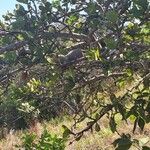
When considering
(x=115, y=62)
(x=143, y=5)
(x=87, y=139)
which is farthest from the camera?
(x=87, y=139)

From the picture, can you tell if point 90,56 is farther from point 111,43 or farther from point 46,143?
point 46,143

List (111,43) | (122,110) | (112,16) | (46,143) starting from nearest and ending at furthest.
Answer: (122,110)
(112,16)
(111,43)
(46,143)

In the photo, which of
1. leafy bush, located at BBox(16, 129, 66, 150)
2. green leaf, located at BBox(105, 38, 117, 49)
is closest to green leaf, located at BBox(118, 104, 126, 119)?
green leaf, located at BBox(105, 38, 117, 49)

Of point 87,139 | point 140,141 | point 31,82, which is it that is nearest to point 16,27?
point 31,82

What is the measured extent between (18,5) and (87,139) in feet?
22.0

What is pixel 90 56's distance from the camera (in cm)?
240

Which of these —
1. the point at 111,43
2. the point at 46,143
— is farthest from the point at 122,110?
the point at 46,143

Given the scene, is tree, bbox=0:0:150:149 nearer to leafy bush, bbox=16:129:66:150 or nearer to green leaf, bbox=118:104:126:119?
green leaf, bbox=118:104:126:119

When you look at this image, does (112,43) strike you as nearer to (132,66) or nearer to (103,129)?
(132,66)

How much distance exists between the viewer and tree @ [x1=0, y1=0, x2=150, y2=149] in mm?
2254

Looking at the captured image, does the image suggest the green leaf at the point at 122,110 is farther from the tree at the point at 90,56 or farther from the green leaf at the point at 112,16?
the green leaf at the point at 112,16

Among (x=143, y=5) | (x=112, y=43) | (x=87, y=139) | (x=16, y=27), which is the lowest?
(x=87, y=139)

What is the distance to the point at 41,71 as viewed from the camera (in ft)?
9.97

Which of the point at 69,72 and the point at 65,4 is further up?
the point at 65,4
